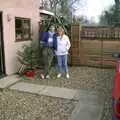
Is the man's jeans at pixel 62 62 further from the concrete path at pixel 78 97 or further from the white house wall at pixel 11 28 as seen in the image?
the white house wall at pixel 11 28

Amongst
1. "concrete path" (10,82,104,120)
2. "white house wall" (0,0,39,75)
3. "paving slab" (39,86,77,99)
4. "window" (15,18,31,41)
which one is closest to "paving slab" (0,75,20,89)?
"concrete path" (10,82,104,120)

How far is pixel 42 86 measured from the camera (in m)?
7.30

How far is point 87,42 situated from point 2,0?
376cm

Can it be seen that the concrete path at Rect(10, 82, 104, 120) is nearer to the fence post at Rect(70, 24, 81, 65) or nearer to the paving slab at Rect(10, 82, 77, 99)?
the paving slab at Rect(10, 82, 77, 99)

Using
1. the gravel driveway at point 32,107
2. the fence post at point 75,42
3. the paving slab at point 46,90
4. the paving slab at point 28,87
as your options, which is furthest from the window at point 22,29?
the gravel driveway at point 32,107

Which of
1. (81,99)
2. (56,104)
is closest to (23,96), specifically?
(56,104)

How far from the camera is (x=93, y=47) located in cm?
1009

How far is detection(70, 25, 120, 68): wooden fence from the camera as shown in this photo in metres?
9.95

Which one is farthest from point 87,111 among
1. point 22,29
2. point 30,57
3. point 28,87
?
point 22,29

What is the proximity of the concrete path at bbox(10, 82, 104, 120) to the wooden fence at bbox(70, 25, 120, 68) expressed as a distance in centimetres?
333

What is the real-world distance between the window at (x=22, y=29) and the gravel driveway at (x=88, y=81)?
1.97 metres

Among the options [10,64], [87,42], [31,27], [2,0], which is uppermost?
[2,0]

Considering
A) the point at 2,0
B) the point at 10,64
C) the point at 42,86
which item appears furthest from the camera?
the point at 10,64

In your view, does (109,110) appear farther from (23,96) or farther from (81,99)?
(23,96)
